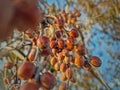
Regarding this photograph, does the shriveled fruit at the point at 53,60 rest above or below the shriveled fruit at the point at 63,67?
above

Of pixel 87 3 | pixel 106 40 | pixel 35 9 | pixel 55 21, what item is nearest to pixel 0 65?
pixel 55 21

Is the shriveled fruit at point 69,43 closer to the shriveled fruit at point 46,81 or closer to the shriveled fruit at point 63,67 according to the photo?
the shriveled fruit at point 63,67

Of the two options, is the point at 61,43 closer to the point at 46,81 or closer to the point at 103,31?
the point at 46,81

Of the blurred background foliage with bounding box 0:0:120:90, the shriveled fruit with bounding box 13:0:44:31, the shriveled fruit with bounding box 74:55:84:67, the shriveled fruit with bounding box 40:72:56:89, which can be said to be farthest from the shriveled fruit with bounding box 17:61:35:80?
the blurred background foliage with bounding box 0:0:120:90

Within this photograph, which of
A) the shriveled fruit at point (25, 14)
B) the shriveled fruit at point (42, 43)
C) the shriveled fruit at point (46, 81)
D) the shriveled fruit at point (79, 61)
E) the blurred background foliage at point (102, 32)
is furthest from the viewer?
the blurred background foliage at point (102, 32)

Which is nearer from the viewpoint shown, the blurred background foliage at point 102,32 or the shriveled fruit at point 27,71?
the shriveled fruit at point 27,71

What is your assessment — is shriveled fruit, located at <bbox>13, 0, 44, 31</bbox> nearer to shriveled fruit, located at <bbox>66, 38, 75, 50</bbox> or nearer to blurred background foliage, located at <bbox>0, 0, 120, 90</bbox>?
shriveled fruit, located at <bbox>66, 38, 75, 50</bbox>

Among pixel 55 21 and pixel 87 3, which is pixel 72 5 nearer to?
pixel 87 3

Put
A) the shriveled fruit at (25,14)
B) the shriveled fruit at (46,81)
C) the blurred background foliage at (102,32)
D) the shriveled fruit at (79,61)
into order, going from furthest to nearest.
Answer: the blurred background foliage at (102,32) → the shriveled fruit at (79,61) → the shriveled fruit at (46,81) → the shriveled fruit at (25,14)

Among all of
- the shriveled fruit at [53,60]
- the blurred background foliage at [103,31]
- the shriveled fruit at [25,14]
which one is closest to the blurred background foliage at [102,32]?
the blurred background foliage at [103,31]

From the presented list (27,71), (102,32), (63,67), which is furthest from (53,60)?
(102,32)

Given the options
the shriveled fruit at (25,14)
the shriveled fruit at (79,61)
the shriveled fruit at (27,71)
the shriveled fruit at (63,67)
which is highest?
the shriveled fruit at (25,14)

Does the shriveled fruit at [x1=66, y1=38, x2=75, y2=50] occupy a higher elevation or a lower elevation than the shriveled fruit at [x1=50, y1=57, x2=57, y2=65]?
higher
